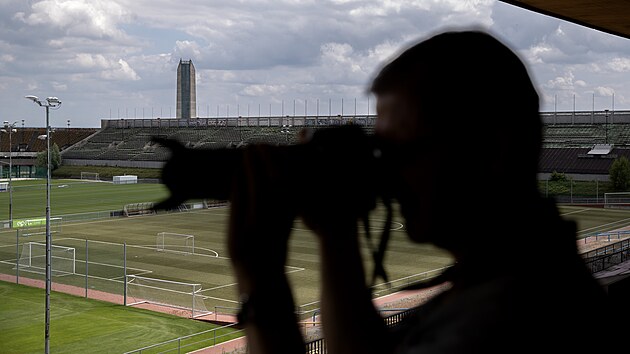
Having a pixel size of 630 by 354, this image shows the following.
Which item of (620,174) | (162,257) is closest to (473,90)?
(162,257)

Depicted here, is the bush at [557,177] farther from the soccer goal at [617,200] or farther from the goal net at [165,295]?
the goal net at [165,295]

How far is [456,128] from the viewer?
591 mm

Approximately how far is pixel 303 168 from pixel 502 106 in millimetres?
168

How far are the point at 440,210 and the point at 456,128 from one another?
0.21 ft

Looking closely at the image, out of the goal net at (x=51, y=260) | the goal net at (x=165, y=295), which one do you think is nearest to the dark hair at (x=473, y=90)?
the goal net at (x=165, y=295)

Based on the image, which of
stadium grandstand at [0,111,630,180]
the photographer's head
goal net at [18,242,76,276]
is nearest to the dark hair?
the photographer's head

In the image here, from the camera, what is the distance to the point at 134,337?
1244 cm

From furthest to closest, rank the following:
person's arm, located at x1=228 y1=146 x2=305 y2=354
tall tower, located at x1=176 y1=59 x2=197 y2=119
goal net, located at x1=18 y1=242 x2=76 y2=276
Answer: tall tower, located at x1=176 y1=59 x2=197 y2=119 → goal net, located at x1=18 y1=242 x2=76 y2=276 → person's arm, located at x1=228 y1=146 x2=305 y2=354

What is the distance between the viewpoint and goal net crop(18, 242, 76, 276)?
18.0m

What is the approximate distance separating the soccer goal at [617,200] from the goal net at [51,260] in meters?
20.6

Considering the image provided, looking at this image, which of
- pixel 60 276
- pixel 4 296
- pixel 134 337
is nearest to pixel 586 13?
pixel 134 337

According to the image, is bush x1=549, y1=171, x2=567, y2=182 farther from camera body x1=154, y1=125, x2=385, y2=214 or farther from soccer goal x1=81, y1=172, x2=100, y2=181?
camera body x1=154, y1=125, x2=385, y2=214

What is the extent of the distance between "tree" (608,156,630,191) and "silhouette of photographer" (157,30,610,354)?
1227 inches

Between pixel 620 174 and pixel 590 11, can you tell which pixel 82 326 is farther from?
pixel 620 174
